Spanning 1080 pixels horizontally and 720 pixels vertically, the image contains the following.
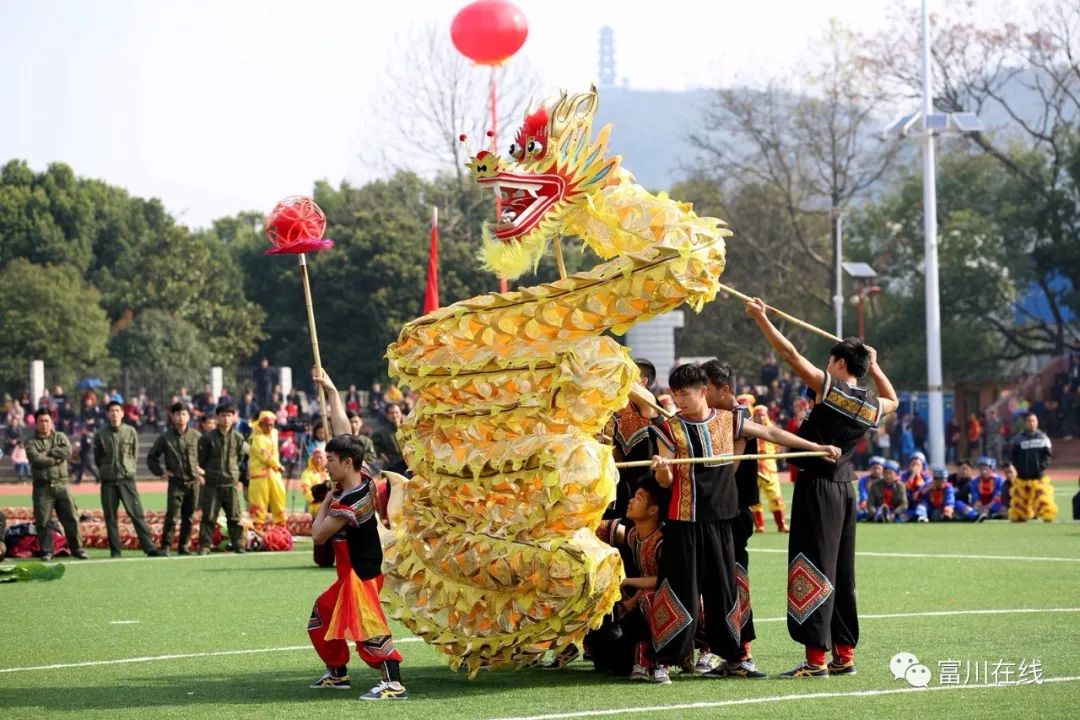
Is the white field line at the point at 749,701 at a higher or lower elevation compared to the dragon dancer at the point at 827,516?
lower

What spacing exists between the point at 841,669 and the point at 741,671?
1.83ft

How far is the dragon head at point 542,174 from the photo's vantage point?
29.9 ft

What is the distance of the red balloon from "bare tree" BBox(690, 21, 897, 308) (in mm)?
32975

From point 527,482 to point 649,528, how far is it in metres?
1.07

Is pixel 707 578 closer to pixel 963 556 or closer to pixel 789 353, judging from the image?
pixel 789 353

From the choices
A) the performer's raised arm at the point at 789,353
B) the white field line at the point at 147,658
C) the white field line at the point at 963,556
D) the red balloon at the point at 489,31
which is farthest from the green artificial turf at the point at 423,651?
the red balloon at the point at 489,31

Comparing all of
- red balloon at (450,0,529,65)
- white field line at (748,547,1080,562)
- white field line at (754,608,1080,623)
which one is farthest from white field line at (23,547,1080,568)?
red balloon at (450,0,529,65)

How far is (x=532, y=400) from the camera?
339 inches

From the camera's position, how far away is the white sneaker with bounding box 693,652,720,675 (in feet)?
30.0

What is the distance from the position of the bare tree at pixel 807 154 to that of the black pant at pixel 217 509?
30091 millimetres

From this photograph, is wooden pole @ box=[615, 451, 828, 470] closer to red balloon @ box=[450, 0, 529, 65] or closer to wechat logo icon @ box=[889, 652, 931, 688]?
wechat logo icon @ box=[889, 652, 931, 688]

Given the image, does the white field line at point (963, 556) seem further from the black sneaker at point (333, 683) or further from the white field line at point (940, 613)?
the black sneaker at point (333, 683)

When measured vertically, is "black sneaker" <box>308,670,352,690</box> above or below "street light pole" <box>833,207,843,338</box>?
below

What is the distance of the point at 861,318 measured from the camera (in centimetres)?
3947
